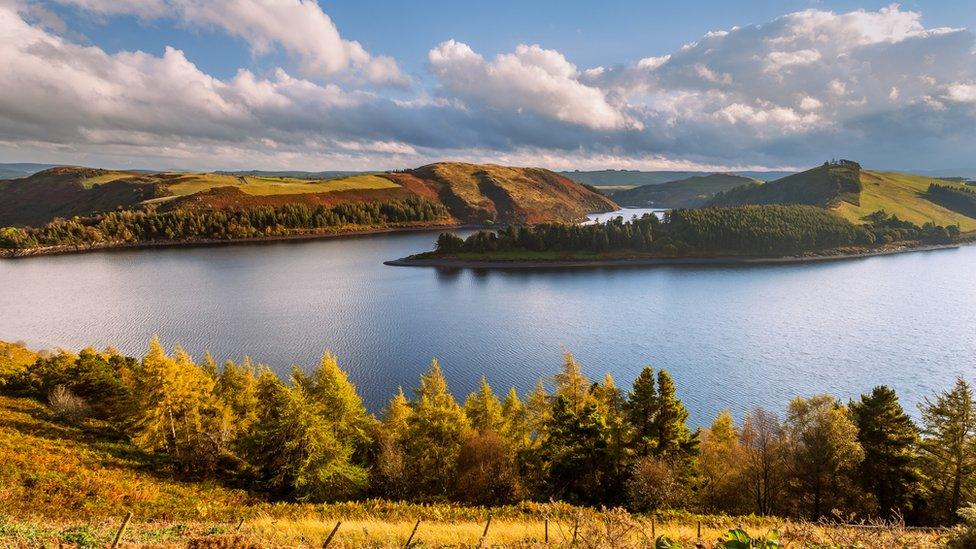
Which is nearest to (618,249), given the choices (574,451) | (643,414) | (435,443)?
(643,414)

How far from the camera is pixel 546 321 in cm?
10462

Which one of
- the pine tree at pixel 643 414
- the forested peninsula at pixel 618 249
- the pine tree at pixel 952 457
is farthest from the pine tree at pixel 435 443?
the forested peninsula at pixel 618 249

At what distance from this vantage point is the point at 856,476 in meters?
36.1

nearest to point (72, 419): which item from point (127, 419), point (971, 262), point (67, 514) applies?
point (127, 419)

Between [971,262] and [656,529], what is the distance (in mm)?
230710

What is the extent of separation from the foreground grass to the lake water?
96.8 ft

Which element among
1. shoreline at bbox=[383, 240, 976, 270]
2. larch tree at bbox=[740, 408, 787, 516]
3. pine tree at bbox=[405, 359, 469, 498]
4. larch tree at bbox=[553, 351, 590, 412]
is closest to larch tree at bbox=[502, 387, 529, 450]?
larch tree at bbox=[553, 351, 590, 412]

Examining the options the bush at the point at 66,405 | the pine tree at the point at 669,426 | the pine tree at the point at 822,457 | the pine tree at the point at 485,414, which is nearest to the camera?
the pine tree at the point at 822,457

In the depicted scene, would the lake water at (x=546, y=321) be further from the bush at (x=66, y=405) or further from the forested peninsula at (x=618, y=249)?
the bush at (x=66, y=405)

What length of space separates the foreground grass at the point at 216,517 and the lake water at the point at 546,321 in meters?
29.5

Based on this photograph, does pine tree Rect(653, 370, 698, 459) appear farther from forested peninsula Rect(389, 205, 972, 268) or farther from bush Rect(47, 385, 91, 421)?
forested peninsula Rect(389, 205, 972, 268)

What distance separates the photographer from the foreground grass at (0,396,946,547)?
15898 mm

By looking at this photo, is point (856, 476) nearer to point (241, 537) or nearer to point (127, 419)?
point (241, 537)

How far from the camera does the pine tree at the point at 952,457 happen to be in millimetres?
33375
